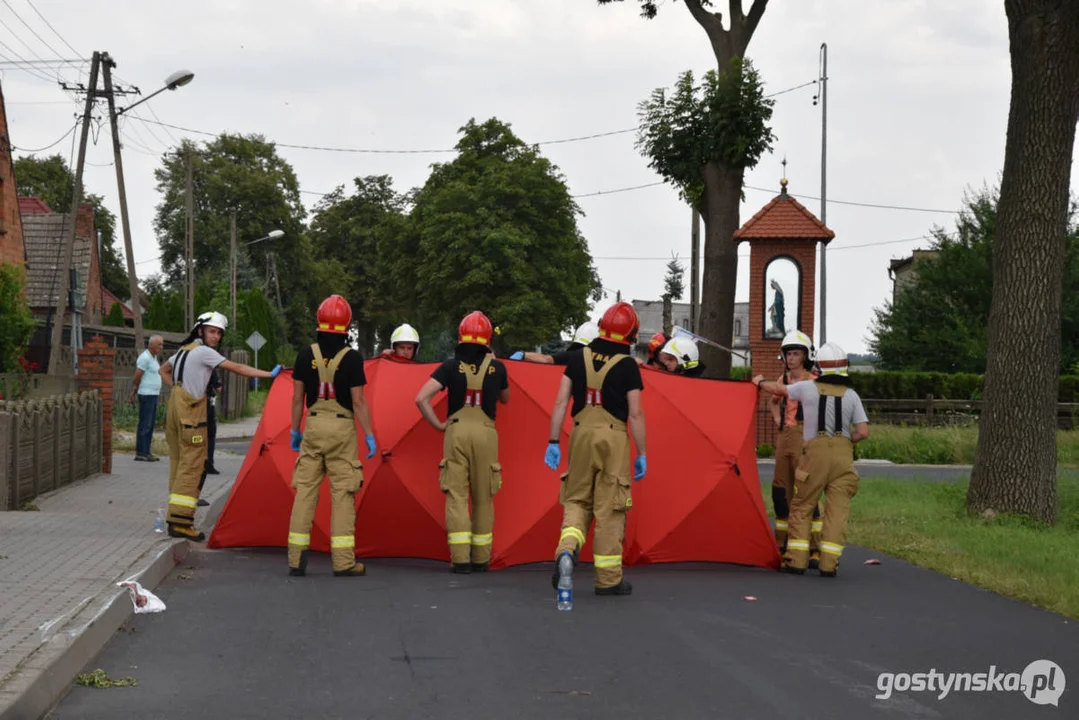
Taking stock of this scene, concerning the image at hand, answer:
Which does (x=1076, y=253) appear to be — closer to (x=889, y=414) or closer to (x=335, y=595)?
(x=889, y=414)

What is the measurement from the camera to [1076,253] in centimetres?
4191

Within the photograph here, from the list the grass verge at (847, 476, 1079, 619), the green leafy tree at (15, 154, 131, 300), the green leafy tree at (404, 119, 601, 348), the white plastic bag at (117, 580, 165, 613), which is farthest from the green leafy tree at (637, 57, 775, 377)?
the green leafy tree at (15, 154, 131, 300)

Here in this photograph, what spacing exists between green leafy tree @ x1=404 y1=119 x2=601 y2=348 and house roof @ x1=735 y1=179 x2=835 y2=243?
34.1 m

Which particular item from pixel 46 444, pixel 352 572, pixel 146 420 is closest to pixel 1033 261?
pixel 352 572

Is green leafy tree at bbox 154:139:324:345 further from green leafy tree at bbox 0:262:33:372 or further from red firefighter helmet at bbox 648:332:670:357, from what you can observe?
red firefighter helmet at bbox 648:332:670:357

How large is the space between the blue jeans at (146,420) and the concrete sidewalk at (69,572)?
334 cm

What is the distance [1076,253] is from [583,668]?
38.3 meters

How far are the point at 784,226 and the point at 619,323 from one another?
19.2 meters

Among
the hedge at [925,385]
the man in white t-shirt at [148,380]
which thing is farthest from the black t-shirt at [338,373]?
the hedge at [925,385]

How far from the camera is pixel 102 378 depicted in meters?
19.0

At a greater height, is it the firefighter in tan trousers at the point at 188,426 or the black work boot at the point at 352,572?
the firefighter in tan trousers at the point at 188,426

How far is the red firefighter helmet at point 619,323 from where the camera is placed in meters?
9.98

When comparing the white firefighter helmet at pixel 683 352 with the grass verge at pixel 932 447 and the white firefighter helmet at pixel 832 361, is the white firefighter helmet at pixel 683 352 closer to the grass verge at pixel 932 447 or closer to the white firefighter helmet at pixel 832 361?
the white firefighter helmet at pixel 832 361

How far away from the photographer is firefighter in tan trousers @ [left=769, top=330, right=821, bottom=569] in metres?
11.5
